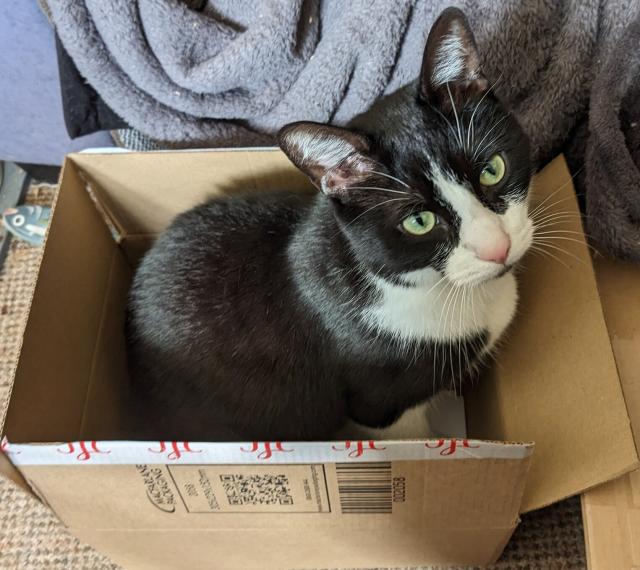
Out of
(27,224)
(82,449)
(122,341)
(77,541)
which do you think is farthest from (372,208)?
(27,224)

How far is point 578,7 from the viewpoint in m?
0.97

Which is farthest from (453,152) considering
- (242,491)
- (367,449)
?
(242,491)

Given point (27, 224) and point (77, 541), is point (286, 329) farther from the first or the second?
point (27, 224)

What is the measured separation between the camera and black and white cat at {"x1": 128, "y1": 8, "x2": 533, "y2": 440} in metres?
0.68

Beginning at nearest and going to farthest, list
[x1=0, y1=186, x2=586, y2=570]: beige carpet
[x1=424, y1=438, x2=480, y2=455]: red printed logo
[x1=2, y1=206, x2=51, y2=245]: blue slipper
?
[x1=424, y1=438, x2=480, y2=455]: red printed logo → [x1=0, y1=186, x2=586, y2=570]: beige carpet → [x1=2, y1=206, x2=51, y2=245]: blue slipper

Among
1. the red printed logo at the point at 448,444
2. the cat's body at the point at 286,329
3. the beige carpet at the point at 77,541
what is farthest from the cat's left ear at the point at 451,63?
the beige carpet at the point at 77,541

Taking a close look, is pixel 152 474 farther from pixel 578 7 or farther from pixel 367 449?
pixel 578 7

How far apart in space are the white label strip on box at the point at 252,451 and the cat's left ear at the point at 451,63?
0.37 meters

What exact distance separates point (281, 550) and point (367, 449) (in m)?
0.37

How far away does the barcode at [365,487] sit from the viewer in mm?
677

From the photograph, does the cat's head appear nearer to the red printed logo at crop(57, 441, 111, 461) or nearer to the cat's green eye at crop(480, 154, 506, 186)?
the cat's green eye at crop(480, 154, 506, 186)

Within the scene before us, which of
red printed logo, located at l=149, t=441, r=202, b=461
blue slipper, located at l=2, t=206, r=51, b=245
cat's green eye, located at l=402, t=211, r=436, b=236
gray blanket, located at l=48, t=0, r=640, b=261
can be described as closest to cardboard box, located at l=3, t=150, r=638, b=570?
red printed logo, located at l=149, t=441, r=202, b=461

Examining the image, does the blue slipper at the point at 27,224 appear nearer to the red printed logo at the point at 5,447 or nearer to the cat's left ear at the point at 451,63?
the red printed logo at the point at 5,447

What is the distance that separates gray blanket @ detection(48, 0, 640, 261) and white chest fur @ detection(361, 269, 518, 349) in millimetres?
195
